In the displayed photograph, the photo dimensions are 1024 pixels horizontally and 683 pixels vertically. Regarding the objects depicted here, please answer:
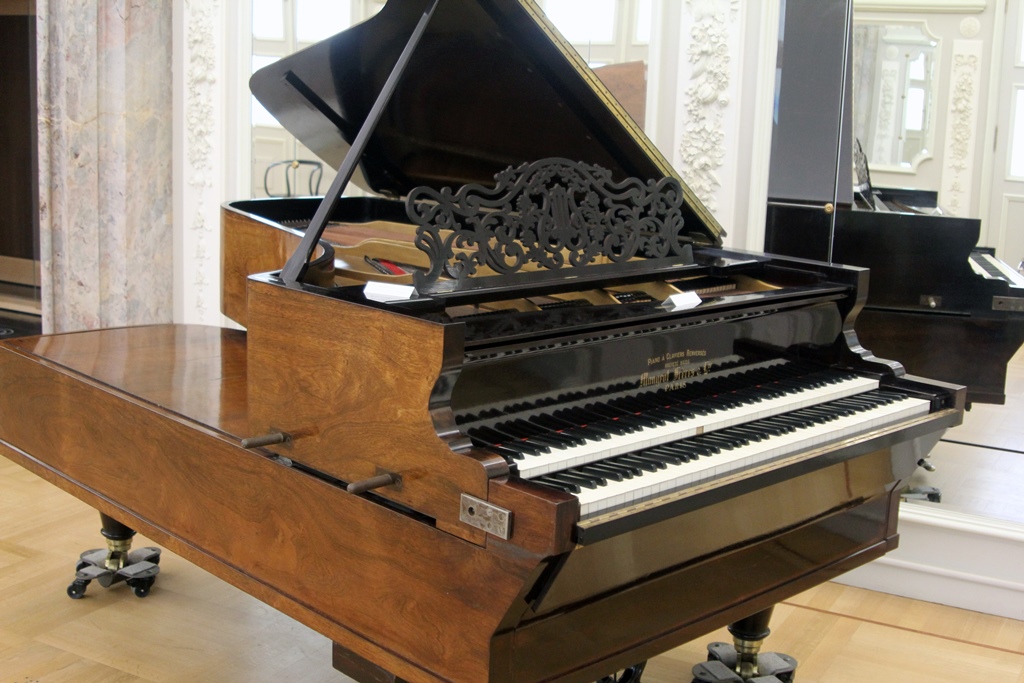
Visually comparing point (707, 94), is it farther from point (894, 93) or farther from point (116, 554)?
point (116, 554)

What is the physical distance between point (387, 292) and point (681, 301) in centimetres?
65

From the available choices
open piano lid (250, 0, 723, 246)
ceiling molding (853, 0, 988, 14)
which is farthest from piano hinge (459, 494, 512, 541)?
ceiling molding (853, 0, 988, 14)

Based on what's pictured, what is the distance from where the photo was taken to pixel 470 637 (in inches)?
67.5

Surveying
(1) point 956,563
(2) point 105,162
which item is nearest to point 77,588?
(2) point 105,162

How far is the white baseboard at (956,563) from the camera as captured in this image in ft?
10.9

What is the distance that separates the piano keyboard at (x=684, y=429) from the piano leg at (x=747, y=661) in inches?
23.4

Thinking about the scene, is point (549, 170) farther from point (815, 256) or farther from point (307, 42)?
point (307, 42)

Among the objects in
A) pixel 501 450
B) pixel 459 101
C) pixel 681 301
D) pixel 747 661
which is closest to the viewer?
pixel 501 450

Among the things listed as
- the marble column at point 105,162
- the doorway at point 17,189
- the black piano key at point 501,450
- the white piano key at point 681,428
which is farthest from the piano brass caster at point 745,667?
the doorway at point 17,189

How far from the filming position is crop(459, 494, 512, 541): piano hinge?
160cm

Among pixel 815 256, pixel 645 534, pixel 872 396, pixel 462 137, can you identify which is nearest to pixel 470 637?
pixel 645 534

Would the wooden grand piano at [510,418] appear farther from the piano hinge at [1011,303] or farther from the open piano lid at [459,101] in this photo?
the piano hinge at [1011,303]

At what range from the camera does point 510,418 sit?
1.86 metres

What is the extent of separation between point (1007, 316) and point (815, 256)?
0.62m
